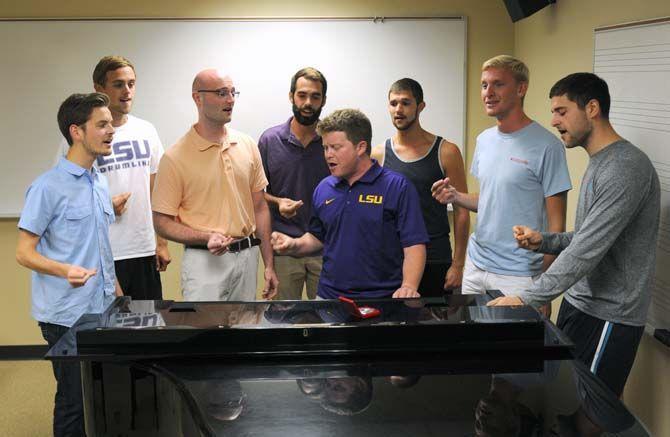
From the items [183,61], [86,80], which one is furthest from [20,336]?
[183,61]

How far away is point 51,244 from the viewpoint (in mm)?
3100

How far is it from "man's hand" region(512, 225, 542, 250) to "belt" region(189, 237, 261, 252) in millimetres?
1344

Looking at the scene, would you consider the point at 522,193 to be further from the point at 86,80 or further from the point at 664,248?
the point at 86,80

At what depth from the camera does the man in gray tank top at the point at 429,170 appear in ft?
12.5

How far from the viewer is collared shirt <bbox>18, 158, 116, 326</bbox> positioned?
3.06 meters

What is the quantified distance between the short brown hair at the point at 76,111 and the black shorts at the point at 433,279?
169cm

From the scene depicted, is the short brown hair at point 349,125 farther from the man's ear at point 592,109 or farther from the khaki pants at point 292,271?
the khaki pants at point 292,271

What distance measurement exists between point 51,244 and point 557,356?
198cm

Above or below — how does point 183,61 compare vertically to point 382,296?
above

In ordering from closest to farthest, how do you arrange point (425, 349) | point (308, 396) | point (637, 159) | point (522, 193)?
point (308, 396)
point (425, 349)
point (637, 159)
point (522, 193)

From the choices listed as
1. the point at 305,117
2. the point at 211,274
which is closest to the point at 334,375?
the point at 211,274

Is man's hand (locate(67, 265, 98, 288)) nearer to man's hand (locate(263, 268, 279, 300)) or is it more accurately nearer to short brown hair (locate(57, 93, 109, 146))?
short brown hair (locate(57, 93, 109, 146))

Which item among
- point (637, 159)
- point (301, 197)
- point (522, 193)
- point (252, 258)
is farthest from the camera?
point (301, 197)

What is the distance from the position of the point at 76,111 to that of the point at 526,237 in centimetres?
186
